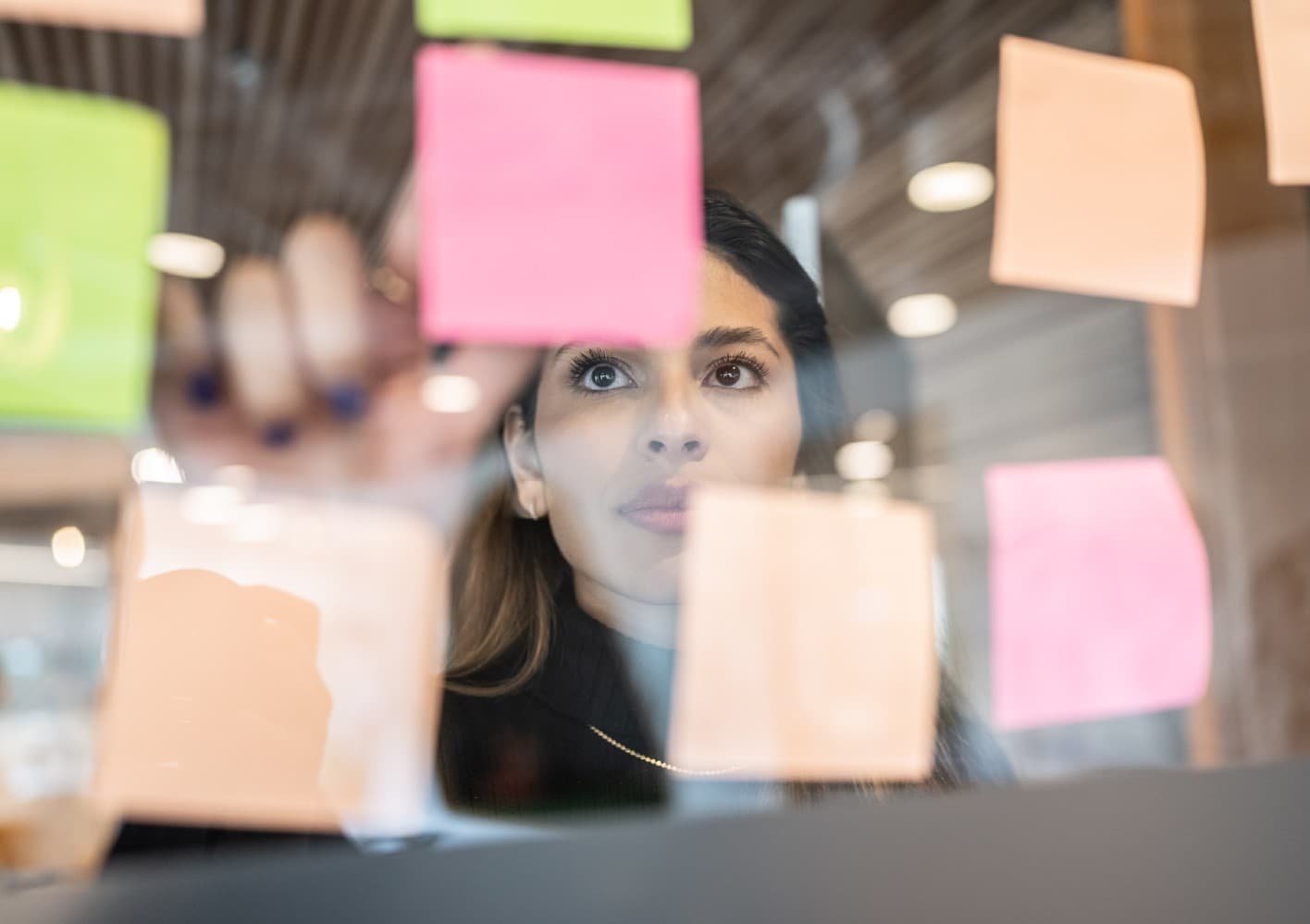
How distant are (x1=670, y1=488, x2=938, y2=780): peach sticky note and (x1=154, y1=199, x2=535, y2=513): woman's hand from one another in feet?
0.41

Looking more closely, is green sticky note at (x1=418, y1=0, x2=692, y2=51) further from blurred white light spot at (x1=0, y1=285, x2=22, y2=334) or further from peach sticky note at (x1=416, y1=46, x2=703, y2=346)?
blurred white light spot at (x1=0, y1=285, x2=22, y2=334)

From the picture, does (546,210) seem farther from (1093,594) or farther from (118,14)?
(1093,594)

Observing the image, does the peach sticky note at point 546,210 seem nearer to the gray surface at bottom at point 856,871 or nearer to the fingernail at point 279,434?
the fingernail at point 279,434

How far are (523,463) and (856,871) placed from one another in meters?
0.25

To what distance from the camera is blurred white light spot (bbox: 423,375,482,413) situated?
472 millimetres

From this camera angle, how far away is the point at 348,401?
46cm

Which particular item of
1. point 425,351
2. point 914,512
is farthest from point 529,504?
point 914,512

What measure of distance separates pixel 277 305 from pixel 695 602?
0.74 feet

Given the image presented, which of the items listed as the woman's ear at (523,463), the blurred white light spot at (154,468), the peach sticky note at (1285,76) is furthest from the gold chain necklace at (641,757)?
the peach sticky note at (1285,76)

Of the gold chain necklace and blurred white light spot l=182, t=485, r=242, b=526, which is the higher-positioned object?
blurred white light spot l=182, t=485, r=242, b=526

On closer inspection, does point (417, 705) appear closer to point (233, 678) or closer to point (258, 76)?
point (233, 678)

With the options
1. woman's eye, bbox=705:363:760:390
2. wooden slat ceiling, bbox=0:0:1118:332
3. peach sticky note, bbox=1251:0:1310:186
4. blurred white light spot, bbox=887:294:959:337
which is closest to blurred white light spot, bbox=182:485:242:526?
wooden slat ceiling, bbox=0:0:1118:332

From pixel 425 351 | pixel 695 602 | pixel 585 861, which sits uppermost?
pixel 425 351

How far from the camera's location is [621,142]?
1.62ft
